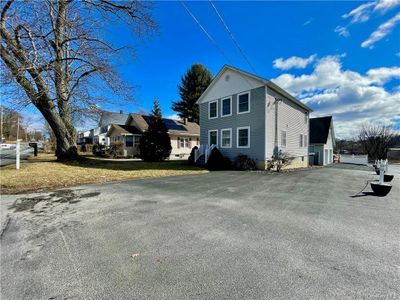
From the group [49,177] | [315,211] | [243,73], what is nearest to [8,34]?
[49,177]

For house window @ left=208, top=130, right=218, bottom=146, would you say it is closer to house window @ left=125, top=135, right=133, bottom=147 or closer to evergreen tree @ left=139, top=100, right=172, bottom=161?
evergreen tree @ left=139, top=100, right=172, bottom=161

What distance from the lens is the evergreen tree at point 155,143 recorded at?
19.4 meters

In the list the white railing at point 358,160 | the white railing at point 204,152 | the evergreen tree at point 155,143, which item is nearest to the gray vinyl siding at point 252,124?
the white railing at point 204,152

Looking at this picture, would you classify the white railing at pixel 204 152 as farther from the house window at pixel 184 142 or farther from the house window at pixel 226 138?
the house window at pixel 184 142

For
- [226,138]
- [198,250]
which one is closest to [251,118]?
[226,138]

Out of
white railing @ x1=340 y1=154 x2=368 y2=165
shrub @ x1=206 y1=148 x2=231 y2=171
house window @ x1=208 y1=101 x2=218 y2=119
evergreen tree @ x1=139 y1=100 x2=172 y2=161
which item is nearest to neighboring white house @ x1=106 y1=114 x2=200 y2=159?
evergreen tree @ x1=139 y1=100 x2=172 y2=161

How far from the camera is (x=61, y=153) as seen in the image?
1428 cm

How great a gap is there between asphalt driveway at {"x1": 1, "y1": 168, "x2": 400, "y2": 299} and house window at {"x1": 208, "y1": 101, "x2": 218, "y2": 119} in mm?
12620

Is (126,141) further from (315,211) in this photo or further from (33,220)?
(315,211)

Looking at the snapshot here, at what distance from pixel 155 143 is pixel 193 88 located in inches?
753

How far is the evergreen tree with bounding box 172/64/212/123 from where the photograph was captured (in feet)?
115

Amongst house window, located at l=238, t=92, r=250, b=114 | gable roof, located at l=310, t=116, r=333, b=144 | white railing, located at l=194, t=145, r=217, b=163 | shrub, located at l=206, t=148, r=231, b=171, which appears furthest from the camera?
A: gable roof, located at l=310, t=116, r=333, b=144

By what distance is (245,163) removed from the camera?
46.6 ft

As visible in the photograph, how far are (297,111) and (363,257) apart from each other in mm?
17102
